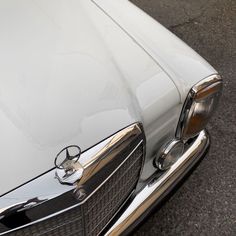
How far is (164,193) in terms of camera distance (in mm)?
1578

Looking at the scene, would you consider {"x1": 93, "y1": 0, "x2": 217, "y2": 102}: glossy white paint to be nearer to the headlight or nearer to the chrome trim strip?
the headlight

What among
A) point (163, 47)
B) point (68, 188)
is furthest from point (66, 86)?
point (163, 47)

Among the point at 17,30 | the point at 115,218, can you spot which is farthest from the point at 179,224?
the point at 17,30

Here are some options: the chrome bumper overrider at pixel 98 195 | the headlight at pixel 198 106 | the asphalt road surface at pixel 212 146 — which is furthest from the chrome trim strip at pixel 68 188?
the asphalt road surface at pixel 212 146

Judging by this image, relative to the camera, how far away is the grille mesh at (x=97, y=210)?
1.17 metres

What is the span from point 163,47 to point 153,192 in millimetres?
571

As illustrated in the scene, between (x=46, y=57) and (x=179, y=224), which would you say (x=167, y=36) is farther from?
(x=179, y=224)

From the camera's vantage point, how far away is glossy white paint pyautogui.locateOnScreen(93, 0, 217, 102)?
1.48 meters

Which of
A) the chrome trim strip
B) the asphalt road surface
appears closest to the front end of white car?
the chrome trim strip

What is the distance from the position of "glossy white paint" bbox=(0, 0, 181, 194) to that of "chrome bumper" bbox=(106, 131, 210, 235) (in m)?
0.17

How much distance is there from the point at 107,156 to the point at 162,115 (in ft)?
0.96

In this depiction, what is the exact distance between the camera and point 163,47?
156 cm

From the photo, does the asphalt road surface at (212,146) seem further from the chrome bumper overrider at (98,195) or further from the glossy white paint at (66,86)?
Result: the glossy white paint at (66,86)

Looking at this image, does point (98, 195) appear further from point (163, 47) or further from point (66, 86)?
point (163, 47)
